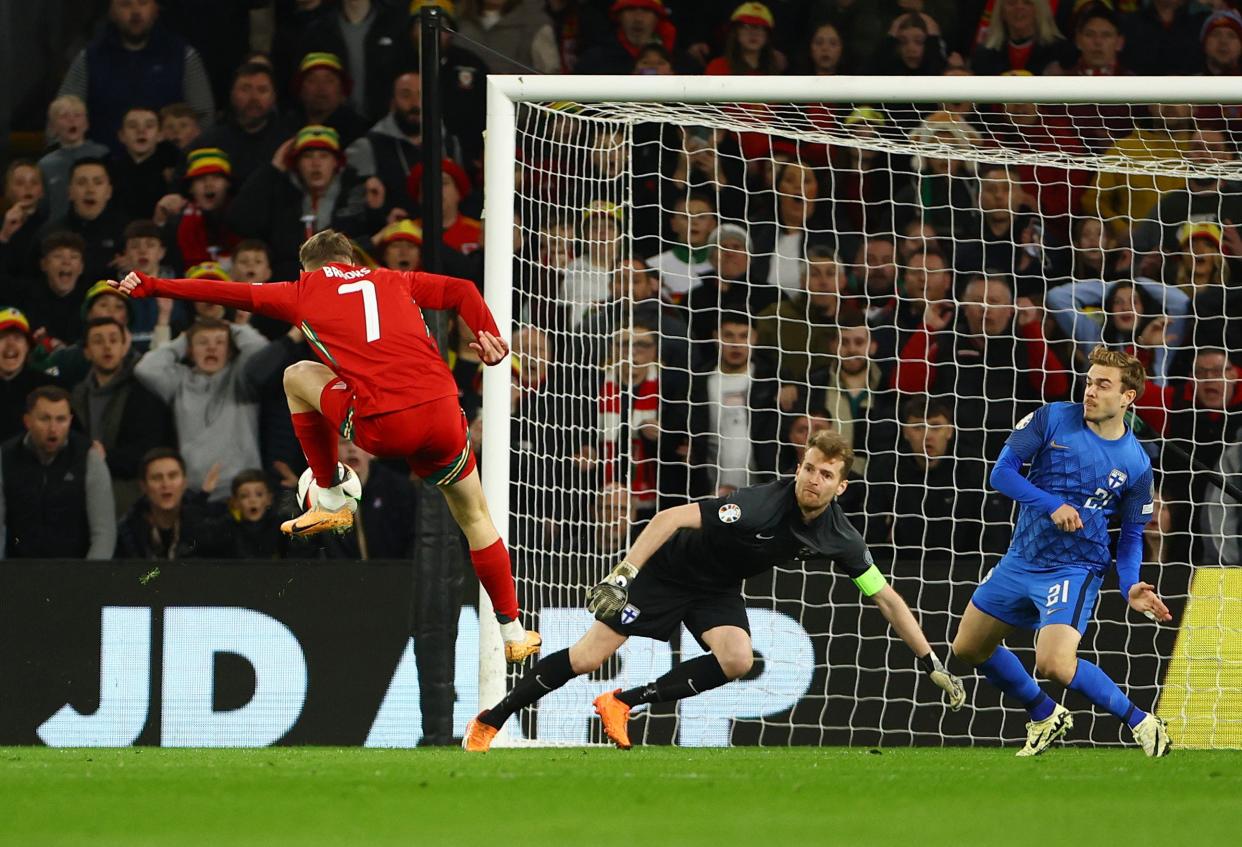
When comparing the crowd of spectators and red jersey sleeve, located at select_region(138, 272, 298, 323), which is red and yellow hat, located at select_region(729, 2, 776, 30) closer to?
the crowd of spectators

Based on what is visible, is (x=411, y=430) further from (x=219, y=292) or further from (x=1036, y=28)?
(x=1036, y=28)

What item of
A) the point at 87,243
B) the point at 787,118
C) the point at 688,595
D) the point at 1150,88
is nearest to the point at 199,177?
the point at 87,243

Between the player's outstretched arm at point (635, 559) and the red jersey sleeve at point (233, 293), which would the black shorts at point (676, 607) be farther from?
the red jersey sleeve at point (233, 293)

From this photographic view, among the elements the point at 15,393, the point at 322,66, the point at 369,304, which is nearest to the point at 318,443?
the point at 369,304

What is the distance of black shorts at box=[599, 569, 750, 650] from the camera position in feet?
27.2

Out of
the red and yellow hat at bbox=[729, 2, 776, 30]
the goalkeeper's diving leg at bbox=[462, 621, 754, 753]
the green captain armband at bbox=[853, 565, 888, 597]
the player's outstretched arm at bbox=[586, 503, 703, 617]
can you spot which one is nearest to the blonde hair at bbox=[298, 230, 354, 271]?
the player's outstretched arm at bbox=[586, 503, 703, 617]

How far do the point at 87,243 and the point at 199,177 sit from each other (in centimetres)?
78

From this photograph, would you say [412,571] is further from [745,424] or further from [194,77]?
[194,77]

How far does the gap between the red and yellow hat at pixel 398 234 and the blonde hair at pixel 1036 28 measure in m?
3.90

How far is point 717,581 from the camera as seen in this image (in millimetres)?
8297

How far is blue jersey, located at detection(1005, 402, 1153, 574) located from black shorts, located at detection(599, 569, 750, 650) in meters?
1.38

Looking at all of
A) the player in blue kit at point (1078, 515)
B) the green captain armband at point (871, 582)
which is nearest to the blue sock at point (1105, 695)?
the player in blue kit at point (1078, 515)

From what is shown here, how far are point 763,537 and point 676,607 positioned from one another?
633mm

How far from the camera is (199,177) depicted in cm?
1114
